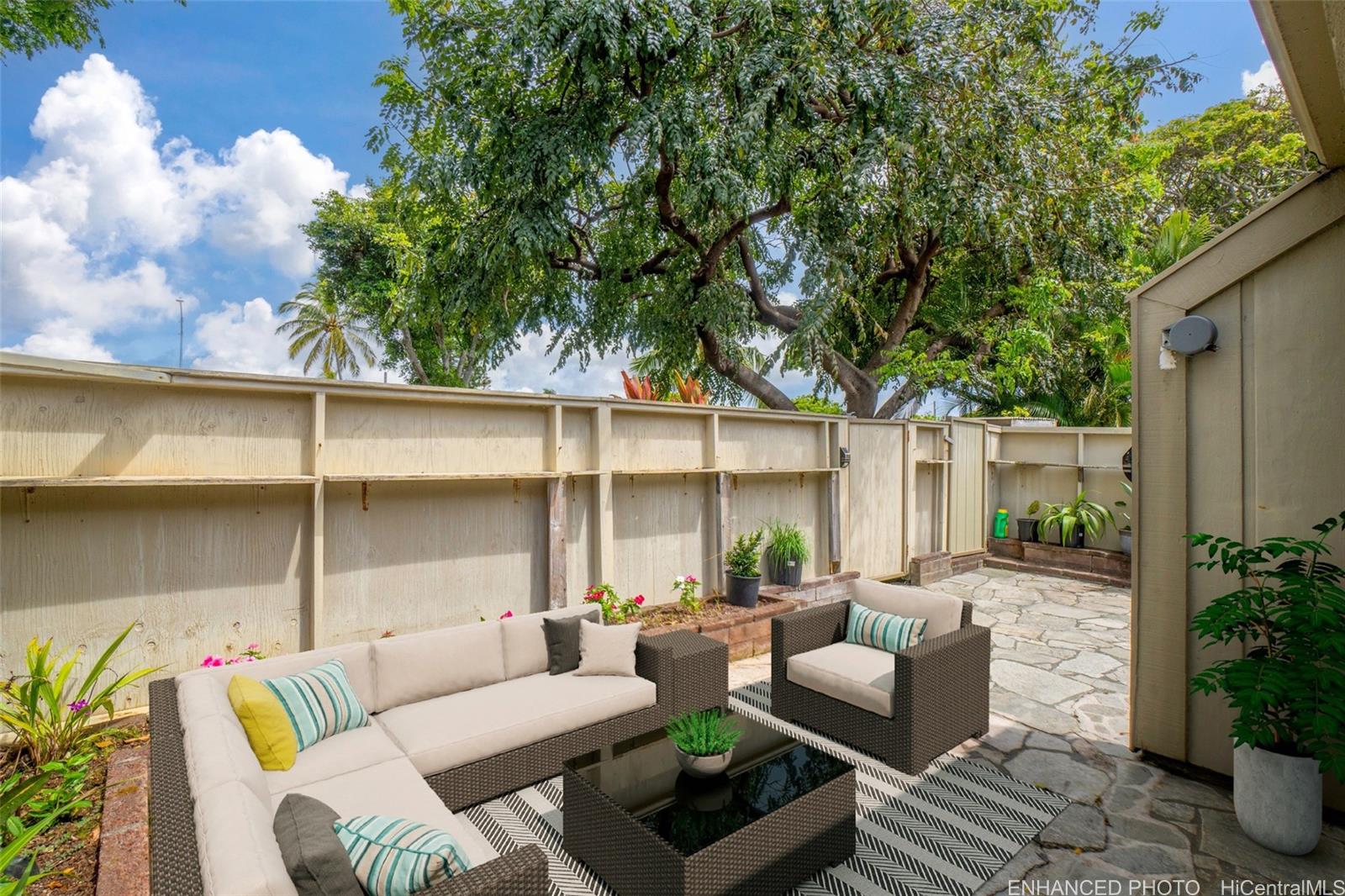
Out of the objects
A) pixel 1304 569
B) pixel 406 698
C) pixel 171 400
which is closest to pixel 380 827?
pixel 406 698

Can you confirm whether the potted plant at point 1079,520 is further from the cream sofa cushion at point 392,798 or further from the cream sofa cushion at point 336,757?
the cream sofa cushion at point 336,757

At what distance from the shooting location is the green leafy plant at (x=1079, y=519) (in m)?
8.94

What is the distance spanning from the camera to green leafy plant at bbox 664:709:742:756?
2.78 m

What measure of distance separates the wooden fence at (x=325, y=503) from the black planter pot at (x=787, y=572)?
519 mm

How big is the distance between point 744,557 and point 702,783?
10.6ft

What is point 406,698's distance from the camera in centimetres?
347

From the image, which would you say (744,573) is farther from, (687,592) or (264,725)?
(264,725)

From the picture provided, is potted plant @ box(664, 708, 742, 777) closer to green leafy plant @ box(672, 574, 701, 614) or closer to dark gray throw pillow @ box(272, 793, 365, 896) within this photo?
dark gray throw pillow @ box(272, 793, 365, 896)

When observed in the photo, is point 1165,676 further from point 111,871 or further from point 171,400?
point 171,400

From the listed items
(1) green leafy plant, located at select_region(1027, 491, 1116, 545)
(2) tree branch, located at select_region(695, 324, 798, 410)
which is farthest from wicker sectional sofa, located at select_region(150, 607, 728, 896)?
(1) green leafy plant, located at select_region(1027, 491, 1116, 545)

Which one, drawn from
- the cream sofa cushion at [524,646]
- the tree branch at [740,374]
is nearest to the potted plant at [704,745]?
the cream sofa cushion at [524,646]

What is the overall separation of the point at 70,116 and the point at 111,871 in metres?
7.12

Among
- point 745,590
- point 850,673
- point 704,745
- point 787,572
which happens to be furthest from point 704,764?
point 787,572
